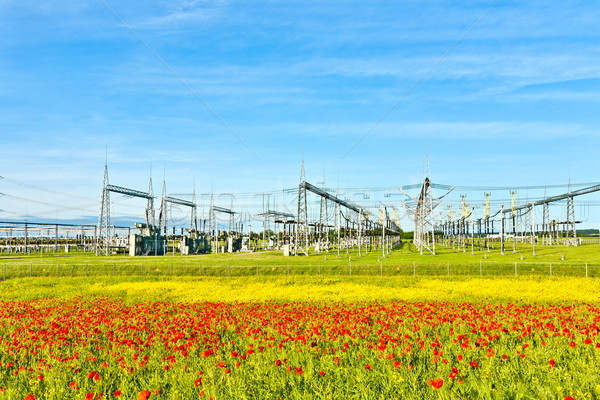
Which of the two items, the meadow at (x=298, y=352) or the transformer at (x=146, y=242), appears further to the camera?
the transformer at (x=146, y=242)

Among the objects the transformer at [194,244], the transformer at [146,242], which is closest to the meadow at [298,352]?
the transformer at [146,242]

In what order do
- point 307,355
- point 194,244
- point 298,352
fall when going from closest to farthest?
point 307,355
point 298,352
point 194,244

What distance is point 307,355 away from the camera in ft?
27.7

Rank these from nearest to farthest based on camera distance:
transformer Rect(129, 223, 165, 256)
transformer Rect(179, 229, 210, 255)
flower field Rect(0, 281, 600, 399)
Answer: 1. flower field Rect(0, 281, 600, 399)
2. transformer Rect(129, 223, 165, 256)
3. transformer Rect(179, 229, 210, 255)

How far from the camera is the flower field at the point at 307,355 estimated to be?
6.65 meters

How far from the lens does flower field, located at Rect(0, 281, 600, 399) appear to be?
21.8 feet

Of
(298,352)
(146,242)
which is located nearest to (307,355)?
(298,352)

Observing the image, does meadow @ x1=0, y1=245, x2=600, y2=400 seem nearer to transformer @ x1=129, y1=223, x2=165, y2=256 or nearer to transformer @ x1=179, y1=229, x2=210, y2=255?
transformer @ x1=129, y1=223, x2=165, y2=256

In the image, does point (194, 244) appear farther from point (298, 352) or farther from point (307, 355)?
point (307, 355)

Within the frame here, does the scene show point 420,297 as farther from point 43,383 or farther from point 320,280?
point 43,383

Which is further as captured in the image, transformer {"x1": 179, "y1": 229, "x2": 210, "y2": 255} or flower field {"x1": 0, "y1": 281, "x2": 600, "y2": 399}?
transformer {"x1": 179, "y1": 229, "x2": 210, "y2": 255}

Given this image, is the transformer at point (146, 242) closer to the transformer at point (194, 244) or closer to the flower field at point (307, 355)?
the transformer at point (194, 244)

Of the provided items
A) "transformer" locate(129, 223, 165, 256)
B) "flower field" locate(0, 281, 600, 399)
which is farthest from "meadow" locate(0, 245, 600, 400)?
"transformer" locate(129, 223, 165, 256)

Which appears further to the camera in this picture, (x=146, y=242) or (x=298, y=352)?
(x=146, y=242)
